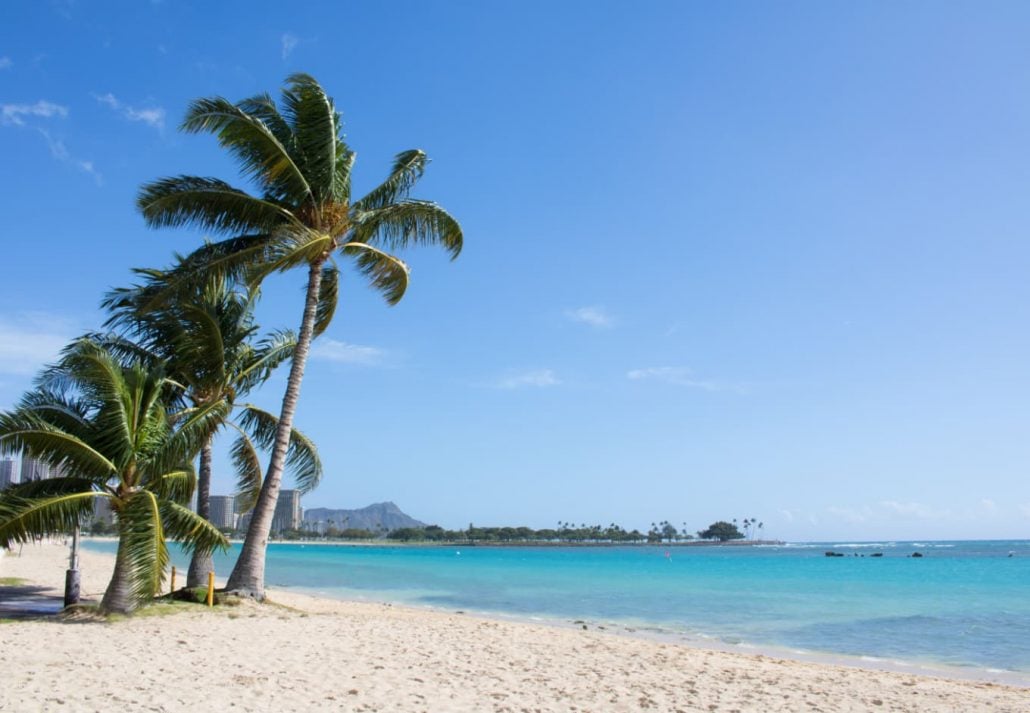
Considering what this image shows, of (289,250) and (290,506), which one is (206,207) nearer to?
(289,250)

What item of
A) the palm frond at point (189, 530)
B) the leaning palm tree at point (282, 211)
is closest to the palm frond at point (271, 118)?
the leaning palm tree at point (282, 211)

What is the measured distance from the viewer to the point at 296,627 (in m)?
11.9

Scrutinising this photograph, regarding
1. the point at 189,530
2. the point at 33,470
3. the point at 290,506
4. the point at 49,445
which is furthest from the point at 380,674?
the point at 290,506

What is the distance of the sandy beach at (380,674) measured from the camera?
24.2 feet

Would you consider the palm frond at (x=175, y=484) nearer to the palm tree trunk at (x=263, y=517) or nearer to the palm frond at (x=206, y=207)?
the palm tree trunk at (x=263, y=517)

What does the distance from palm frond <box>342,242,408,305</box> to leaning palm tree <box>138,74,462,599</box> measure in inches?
1.1

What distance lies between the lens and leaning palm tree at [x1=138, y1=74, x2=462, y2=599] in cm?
1408

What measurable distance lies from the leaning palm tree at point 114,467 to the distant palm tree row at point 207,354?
0.08 feet

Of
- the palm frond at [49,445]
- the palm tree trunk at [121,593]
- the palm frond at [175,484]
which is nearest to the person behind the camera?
the palm frond at [49,445]

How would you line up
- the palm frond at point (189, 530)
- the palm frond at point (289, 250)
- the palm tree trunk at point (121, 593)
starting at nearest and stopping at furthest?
the palm tree trunk at point (121, 593)
the palm frond at point (189, 530)
the palm frond at point (289, 250)

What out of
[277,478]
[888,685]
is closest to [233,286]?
[277,478]

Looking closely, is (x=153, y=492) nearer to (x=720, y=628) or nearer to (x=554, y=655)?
(x=554, y=655)

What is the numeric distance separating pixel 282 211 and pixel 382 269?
2351 mm

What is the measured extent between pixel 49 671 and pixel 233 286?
9.33m
